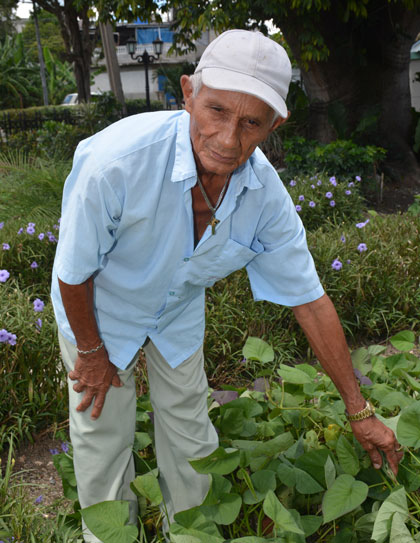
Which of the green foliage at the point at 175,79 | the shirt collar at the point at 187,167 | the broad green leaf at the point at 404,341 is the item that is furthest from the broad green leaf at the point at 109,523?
the green foliage at the point at 175,79

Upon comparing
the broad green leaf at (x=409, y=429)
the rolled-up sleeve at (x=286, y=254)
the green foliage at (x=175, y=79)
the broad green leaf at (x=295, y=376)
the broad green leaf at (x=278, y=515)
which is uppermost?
the rolled-up sleeve at (x=286, y=254)

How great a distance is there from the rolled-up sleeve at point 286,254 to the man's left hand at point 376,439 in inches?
17.1

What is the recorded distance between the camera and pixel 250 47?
1.42 metres

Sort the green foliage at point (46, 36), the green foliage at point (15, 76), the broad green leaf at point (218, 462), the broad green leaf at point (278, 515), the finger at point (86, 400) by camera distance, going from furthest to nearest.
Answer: the green foliage at point (46, 36) → the green foliage at point (15, 76) → the broad green leaf at point (218, 462) → the finger at point (86, 400) → the broad green leaf at point (278, 515)

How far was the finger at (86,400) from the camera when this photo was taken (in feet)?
5.83

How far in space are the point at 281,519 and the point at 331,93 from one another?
8118 mm

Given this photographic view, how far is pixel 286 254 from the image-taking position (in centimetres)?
182

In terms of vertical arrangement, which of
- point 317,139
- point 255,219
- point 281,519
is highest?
point 255,219

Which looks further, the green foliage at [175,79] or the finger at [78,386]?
the green foliage at [175,79]

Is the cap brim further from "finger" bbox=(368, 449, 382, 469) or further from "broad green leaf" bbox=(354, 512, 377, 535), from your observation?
"broad green leaf" bbox=(354, 512, 377, 535)

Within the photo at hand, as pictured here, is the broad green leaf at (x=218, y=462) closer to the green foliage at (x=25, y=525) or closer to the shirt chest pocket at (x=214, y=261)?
the green foliage at (x=25, y=525)

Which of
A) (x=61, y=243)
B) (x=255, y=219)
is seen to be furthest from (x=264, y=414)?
(x=61, y=243)

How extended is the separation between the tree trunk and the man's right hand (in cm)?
731

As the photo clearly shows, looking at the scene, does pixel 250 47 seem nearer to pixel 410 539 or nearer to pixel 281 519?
pixel 281 519
